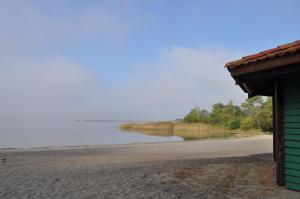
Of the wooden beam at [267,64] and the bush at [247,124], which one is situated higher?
the wooden beam at [267,64]

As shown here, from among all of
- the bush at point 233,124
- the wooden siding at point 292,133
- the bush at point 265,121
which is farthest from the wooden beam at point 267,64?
the bush at point 233,124

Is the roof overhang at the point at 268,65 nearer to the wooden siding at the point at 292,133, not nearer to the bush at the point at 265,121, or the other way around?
the wooden siding at the point at 292,133

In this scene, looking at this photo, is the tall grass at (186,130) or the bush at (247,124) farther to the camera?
the bush at (247,124)

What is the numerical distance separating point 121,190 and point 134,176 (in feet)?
5.26

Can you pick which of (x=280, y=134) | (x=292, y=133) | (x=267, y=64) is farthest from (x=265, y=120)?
(x=267, y=64)

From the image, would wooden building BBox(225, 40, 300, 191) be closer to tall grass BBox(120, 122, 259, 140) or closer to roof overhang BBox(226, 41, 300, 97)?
roof overhang BBox(226, 41, 300, 97)

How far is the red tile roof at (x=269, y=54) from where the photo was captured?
4.39 metres

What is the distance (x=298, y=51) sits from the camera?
14.1ft

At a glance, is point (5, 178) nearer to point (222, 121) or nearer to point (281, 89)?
point (281, 89)

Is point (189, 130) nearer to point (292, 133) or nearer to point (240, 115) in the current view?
point (240, 115)

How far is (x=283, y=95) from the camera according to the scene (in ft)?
18.0

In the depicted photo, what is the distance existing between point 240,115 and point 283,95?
52.1 metres

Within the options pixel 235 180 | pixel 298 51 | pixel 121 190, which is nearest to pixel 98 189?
pixel 121 190

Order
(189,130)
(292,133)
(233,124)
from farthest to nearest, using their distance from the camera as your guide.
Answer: (233,124)
(189,130)
(292,133)
